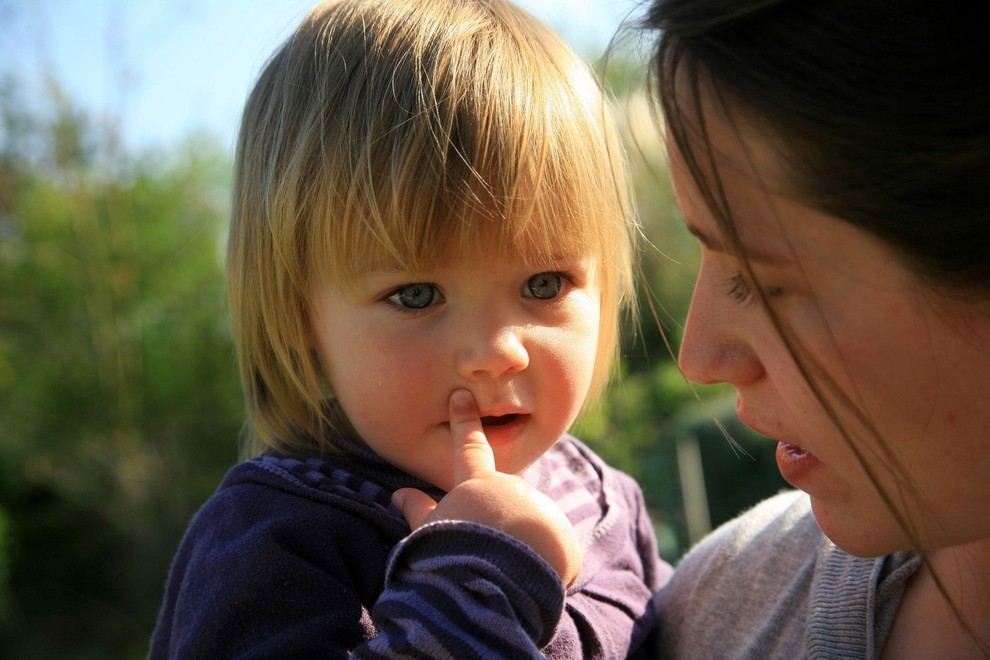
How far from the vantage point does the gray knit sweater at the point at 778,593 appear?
153cm

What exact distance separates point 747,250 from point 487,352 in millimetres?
496

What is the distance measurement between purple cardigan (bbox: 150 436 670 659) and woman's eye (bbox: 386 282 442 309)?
0.31m

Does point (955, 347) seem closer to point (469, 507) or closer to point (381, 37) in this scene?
point (469, 507)

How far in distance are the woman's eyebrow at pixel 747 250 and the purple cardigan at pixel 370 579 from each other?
1.69ft

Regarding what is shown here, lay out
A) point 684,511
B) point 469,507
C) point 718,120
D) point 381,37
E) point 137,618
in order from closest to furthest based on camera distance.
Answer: point 718,120 → point 469,507 → point 381,37 → point 684,511 → point 137,618

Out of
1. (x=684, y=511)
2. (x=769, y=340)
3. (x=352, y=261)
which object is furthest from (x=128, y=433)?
(x=769, y=340)

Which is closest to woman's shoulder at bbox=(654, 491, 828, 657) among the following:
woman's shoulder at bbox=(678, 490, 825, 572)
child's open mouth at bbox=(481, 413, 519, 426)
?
woman's shoulder at bbox=(678, 490, 825, 572)

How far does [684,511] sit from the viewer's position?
150 inches

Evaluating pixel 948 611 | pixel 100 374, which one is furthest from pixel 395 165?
pixel 100 374

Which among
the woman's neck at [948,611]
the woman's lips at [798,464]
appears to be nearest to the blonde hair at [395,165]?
the woman's lips at [798,464]

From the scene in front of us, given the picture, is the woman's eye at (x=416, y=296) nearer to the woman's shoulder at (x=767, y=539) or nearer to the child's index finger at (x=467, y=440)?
the child's index finger at (x=467, y=440)

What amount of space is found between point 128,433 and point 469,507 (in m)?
5.15

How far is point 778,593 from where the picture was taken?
1.71m

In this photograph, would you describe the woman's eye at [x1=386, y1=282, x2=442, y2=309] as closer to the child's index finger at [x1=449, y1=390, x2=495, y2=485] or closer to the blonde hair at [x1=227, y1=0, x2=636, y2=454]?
the blonde hair at [x1=227, y1=0, x2=636, y2=454]
